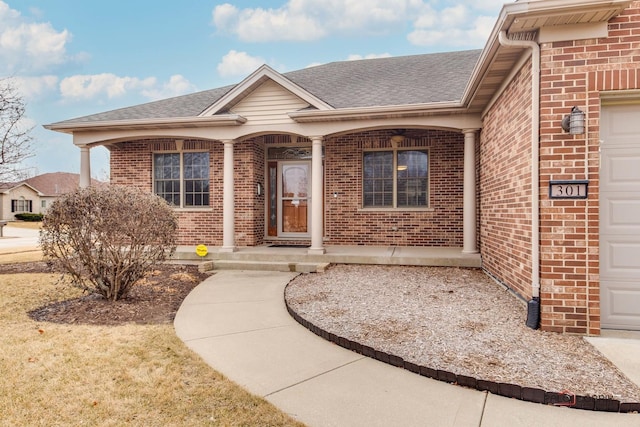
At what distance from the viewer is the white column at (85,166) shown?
30.8 ft

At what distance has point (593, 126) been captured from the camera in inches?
157

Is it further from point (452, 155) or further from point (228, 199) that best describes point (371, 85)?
point (228, 199)

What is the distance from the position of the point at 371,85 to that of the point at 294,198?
134 inches

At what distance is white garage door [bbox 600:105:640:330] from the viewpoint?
4.08 m

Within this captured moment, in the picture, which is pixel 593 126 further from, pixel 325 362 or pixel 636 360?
pixel 325 362

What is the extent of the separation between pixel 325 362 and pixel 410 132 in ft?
23.4

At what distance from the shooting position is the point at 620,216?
4102 millimetres

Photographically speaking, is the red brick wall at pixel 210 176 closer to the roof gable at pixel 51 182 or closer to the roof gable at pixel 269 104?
the roof gable at pixel 269 104

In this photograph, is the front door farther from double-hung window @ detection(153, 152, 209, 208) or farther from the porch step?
the porch step

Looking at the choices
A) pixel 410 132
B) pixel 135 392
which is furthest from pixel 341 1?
pixel 135 392

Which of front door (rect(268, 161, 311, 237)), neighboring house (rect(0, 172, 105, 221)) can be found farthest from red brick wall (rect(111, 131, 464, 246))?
neighboring house (rect(0, 172, 105, 221))

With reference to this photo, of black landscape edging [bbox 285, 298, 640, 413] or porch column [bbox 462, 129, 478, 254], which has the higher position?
porch column [bbox 462, 129, 478, 254]

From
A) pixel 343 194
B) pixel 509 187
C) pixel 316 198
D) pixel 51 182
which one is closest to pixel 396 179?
pixel 343 194

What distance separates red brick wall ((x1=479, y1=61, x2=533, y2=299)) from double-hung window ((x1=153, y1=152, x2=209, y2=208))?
673 cm
